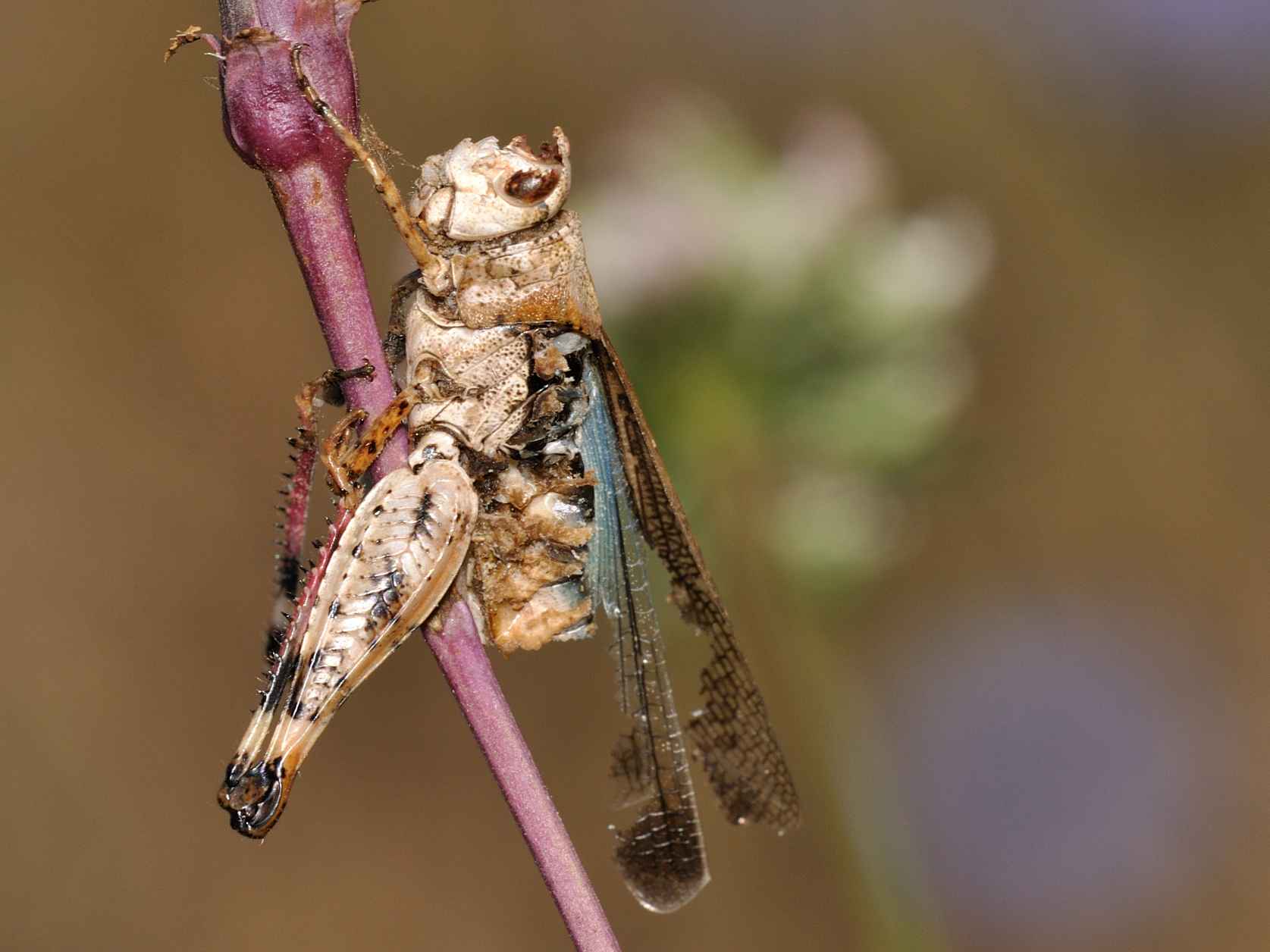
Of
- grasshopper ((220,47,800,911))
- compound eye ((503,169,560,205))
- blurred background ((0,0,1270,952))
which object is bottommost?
blurred background ((0,0,1270,952))

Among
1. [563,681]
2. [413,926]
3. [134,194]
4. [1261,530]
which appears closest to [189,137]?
[134,194]

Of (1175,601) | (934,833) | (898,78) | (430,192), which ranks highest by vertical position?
(430,192)

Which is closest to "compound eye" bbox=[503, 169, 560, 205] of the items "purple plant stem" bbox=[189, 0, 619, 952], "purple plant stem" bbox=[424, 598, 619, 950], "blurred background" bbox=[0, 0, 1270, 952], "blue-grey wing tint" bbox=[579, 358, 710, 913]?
"blue-grey wing tint" bbox=[579, 358, 710, 913]

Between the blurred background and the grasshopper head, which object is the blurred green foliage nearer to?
the grasshopper head

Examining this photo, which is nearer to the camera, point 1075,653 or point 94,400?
point 1075,653

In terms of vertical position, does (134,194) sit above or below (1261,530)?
above

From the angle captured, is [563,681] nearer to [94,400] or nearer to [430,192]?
[94,400]
